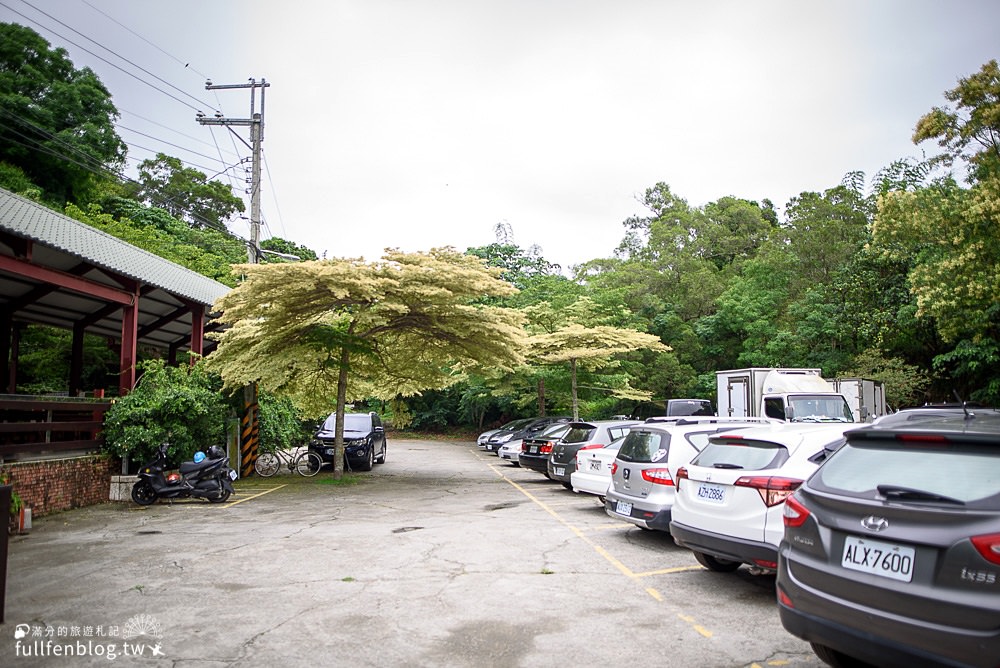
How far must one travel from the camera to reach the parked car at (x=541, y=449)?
56.0ft

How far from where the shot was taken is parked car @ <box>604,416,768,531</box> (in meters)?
8.08

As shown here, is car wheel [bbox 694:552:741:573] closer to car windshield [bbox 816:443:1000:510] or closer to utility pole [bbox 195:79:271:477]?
car windshield [bbox 816:443:1000:510]

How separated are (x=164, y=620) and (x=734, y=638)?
14.7ft

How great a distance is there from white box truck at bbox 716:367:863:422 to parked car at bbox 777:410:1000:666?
40.1ft

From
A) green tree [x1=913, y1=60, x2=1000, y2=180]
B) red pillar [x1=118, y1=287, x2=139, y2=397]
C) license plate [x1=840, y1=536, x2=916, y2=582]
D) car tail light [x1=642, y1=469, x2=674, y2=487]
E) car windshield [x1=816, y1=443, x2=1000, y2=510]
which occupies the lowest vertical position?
car tail light [x1=642, y1=469, x2=674, y2=487]

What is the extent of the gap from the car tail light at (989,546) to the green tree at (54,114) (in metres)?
39.4

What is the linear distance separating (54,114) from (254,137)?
24.7m

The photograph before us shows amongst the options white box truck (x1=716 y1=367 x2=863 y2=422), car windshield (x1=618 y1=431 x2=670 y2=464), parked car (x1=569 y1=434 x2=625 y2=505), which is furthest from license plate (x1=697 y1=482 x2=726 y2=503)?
white box truck (x1=716 y1=367 x2=863 y2=422)

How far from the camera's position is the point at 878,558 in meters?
3.61

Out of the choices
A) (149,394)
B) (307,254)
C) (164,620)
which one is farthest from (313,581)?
(307,254)

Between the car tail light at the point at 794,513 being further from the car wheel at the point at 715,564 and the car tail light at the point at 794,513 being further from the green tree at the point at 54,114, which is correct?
the green tree at the point at 54,114

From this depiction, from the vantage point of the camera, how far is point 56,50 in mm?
39844

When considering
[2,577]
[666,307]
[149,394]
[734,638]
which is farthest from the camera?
[666,307]

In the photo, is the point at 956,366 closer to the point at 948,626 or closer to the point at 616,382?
the point at 616,382
